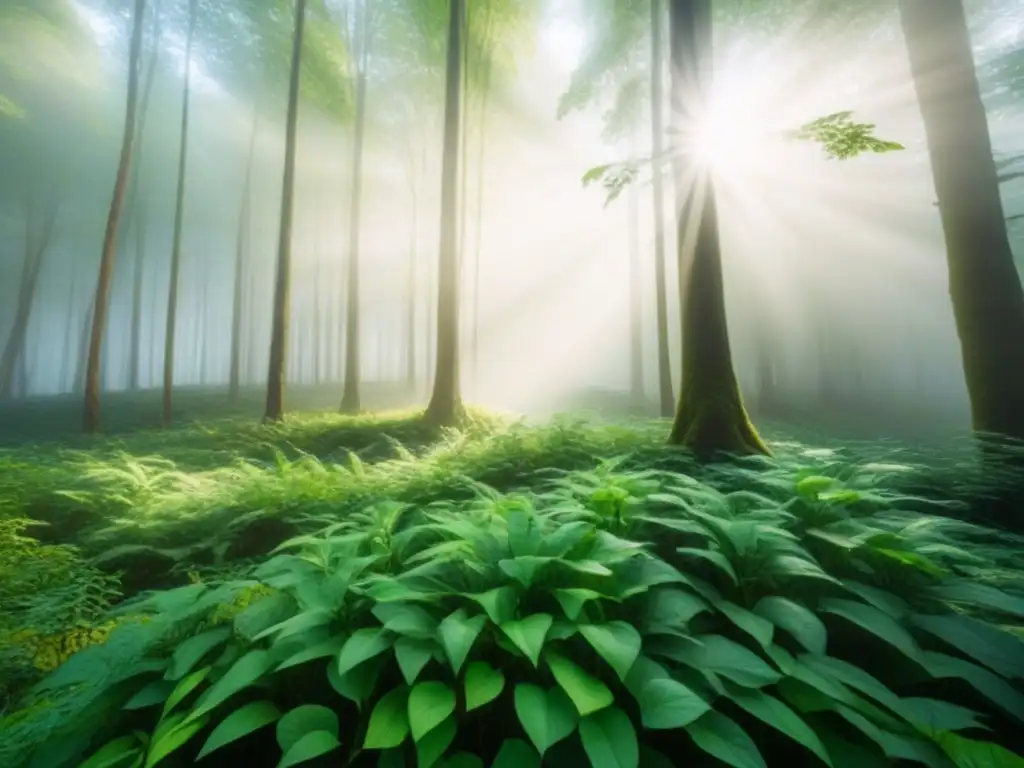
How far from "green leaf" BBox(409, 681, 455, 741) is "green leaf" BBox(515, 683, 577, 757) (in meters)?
0.22

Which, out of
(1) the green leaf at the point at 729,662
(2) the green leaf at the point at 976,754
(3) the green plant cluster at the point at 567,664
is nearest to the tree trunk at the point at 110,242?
(3) the green plant cluster at the point at 567,664

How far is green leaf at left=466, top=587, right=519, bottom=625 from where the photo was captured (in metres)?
1.64

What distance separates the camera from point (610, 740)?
1.33 metres

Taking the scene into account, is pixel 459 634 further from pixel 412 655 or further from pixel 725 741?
pixel 725 741

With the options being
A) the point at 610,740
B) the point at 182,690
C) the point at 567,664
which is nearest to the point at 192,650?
the point at 182,690

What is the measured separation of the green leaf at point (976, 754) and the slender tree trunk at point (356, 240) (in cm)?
1439

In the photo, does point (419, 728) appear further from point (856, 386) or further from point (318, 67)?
point (856, 386)

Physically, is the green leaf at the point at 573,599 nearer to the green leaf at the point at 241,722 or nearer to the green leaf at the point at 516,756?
the green leaf at the point at 516,756

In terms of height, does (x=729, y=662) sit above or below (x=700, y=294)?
below

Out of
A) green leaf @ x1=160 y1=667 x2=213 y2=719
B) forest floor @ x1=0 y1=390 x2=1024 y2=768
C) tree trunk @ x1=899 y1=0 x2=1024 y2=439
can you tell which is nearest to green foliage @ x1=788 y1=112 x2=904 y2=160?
tree trunk @ x1=899 y1=0 x2=1024 y2=439

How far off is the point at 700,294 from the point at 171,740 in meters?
5.28

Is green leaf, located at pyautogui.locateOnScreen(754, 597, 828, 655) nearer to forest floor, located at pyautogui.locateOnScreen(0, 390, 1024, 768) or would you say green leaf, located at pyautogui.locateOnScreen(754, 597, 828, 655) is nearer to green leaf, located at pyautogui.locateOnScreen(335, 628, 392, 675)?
forest floor, located at pyautogui.locateOnScreen(0, 390, 1024, 768)

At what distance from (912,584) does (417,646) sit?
239 cm

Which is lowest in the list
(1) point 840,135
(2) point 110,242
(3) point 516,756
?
(3) point 516,756
